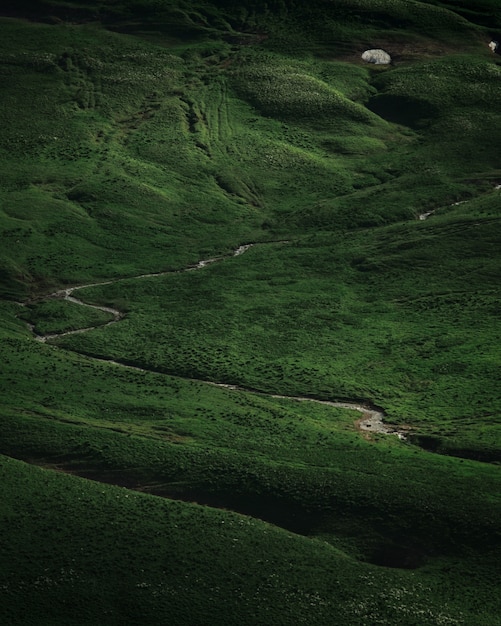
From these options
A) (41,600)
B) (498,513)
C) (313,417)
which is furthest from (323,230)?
(41,600)

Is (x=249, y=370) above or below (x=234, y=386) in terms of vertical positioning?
above

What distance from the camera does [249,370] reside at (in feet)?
437

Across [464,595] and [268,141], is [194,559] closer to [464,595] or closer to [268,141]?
[464,595]

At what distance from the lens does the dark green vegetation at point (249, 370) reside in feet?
308

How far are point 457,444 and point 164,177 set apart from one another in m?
85.3

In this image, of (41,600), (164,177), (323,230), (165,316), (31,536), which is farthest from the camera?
(164,177)

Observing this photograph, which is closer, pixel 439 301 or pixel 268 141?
pixel 439 301

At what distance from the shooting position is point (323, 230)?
17262cm

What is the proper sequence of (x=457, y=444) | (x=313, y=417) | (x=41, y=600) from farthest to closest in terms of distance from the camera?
(x=313, y=417), (x=457, y=444), (x=41, y=600)

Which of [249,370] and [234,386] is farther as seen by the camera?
[249,370]

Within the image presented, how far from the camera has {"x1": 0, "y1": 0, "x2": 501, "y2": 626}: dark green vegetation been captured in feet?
308

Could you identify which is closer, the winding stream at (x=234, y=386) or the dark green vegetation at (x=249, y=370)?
the dark green vegetation at (x=249, y=370)

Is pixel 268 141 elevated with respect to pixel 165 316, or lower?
elevated

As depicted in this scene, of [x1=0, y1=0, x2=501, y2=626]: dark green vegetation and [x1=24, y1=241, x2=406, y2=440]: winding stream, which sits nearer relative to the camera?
[x1=0, y1=0, x2=501, y2=626]: dark green vegetation
